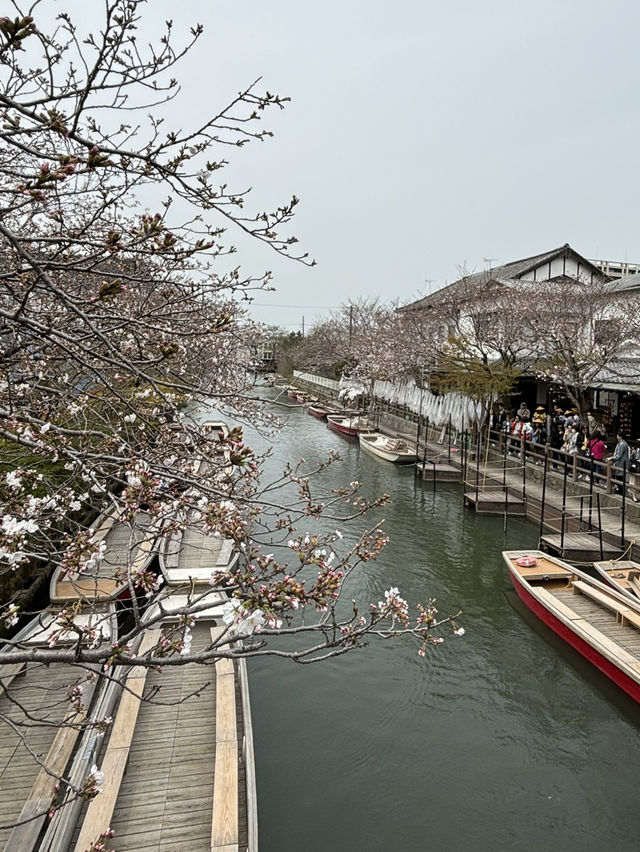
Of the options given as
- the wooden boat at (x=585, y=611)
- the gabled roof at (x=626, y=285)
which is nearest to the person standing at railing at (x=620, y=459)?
the wooden boat at (x=585, y=611)

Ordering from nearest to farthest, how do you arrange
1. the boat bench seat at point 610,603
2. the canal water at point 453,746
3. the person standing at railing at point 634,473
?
the canal water at point 453,746 → the boat bench seat at point 610,603 → the person standing at railing at point 634,473

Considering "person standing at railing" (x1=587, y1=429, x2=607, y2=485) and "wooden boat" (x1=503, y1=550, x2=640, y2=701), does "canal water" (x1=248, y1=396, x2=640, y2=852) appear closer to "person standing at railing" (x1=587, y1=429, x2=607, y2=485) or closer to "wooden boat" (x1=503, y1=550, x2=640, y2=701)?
"wooden boat" (x1=503, y1=550, x2=640, y2=701)

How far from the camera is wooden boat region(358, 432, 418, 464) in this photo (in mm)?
24141

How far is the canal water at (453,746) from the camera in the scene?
6.22 meters

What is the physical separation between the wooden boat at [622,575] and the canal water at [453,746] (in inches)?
62.9

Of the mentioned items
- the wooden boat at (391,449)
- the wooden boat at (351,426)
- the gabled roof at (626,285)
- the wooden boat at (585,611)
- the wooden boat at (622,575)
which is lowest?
the wooden boat at (585,611)

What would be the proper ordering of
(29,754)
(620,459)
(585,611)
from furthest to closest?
1. (620,459)
2. (585,611)
3. (29,754)

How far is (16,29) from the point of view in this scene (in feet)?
7.14

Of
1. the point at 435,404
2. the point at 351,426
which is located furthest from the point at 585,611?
the point at 351,426

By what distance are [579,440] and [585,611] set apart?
8.98m

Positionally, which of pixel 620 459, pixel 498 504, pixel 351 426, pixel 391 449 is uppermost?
pixel 620 459

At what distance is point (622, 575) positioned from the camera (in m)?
11.0

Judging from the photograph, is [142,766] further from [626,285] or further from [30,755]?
[626,285]

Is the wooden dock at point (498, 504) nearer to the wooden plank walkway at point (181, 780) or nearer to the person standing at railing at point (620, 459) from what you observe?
the person standing at railing at point (620, 459)
